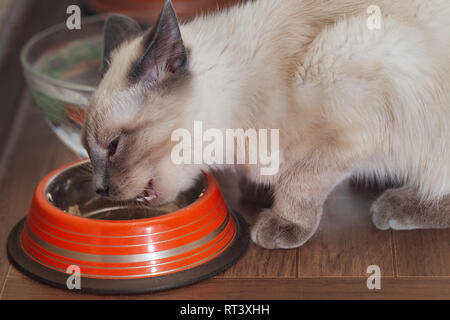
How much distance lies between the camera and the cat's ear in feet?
3.91

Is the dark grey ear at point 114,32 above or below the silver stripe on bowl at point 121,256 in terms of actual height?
above

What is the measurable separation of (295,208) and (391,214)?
0.74 feet

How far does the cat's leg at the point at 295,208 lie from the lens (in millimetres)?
1403

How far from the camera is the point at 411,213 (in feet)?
4.87

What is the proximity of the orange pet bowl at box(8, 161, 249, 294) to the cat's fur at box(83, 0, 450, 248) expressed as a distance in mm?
87

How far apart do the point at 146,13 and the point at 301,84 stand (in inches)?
53.0

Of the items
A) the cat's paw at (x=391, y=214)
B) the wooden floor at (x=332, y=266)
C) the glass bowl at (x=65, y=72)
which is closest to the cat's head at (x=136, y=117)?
the wooden floor at (x=332, y=266)

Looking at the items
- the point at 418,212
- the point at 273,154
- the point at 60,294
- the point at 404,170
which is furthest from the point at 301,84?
the point at 60,294

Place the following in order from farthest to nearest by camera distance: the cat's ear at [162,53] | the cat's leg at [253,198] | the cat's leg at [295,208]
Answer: the cat's leg at [253,198], the cat's leg at [295,208], the cat's ear at [162,53]

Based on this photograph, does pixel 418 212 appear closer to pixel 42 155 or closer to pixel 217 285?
pixel 217 285

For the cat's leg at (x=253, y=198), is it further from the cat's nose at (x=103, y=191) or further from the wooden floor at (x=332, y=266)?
the cat's nose at (x=103, y=191)

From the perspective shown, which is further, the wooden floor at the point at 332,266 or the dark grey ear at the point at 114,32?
the dark grey ear at the point at 114,32
